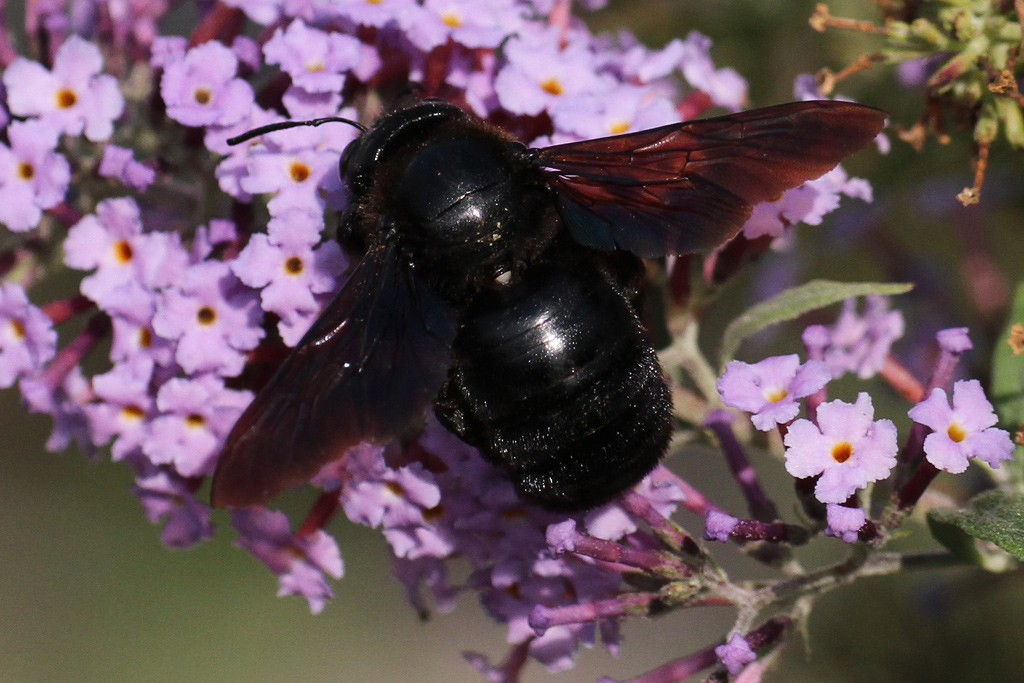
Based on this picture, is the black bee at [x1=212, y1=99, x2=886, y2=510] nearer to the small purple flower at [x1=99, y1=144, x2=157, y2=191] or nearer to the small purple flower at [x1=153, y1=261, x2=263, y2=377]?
the small purple flower at [x1=153, y1=261, x2=263, y2=377]

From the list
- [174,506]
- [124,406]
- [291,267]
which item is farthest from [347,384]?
[174,506]

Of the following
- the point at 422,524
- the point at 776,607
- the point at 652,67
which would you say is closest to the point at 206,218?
the point at 422,524

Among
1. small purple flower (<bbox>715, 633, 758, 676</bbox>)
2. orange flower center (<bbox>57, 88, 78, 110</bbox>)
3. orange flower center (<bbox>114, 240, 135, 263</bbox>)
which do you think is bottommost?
small purple flower (<bbox>715, 633, 758, 676</bbox>)

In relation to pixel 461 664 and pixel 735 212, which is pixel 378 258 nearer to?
pixel 735 212

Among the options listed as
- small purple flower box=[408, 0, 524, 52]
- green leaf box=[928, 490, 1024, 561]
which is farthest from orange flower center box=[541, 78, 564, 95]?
green leaf box=[928, 490, 1024, 561]

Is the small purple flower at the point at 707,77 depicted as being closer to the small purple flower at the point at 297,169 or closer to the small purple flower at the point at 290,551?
the small purple flower at the point at 297,169
